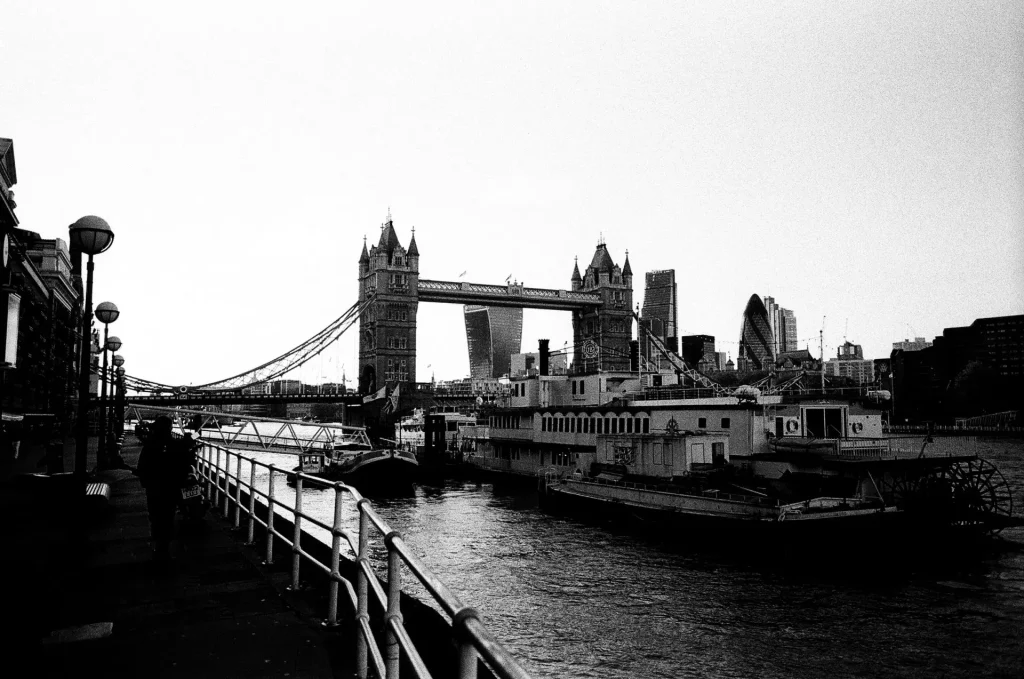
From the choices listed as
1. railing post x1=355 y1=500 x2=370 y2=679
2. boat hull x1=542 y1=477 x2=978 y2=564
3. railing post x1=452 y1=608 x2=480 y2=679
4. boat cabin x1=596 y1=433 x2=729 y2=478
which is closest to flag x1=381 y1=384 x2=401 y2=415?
boat cabin x1=596 y1=433 x2=729 y2=478

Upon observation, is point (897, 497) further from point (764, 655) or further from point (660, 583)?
point (764, 655)

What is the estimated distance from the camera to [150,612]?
6.73 metres

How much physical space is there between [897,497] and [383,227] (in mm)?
89290

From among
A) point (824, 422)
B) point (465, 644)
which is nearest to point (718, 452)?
point (824, 422)

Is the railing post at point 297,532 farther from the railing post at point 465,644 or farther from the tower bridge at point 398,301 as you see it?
the tower bridge at point 398,301

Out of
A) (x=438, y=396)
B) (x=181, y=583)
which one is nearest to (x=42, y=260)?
(x=181, y=583)

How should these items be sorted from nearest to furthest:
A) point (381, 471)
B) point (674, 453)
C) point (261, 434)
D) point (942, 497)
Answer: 1. point (942, 497)
2. point (674, 453)
3. point (381, 471)
4. point (261, 434)

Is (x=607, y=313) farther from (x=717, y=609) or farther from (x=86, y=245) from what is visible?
(x=86, y=245)

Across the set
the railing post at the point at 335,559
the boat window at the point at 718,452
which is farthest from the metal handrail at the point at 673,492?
the railing post at the point at 335,559

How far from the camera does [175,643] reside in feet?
19.2

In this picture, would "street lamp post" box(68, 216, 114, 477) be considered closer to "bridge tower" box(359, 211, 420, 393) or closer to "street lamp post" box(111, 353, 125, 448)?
"street lamp post" box(111, 353, 125, 448)

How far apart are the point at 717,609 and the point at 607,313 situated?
102345 millimetres

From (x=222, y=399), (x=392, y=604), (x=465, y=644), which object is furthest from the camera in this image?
(x=222, y=399)

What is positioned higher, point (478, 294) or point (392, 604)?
point (478, 294)
